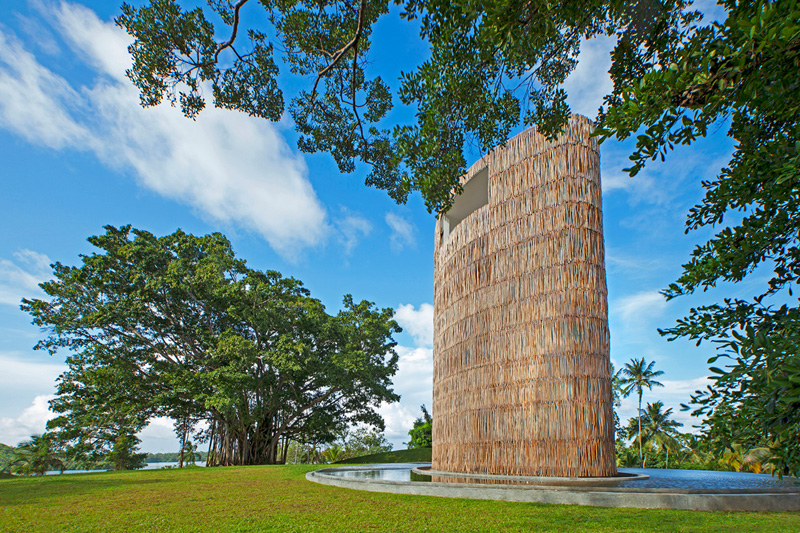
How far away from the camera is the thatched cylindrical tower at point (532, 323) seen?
921 centimetres

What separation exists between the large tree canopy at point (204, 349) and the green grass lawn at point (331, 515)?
422 inches

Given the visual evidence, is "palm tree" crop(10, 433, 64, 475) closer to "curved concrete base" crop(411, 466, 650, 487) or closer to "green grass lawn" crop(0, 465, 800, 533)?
"green grass lawn" crop(0, 465, 800, 533)

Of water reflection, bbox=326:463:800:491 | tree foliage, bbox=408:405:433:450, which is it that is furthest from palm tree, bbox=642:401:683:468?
water reflection, bbox=326:463:800:491

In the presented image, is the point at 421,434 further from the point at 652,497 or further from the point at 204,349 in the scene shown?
the point at 652,497

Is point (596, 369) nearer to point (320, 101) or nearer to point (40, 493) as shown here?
point (320, 101)

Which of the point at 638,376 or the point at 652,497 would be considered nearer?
the point at 652,497

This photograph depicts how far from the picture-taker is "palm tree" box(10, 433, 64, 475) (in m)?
16.7

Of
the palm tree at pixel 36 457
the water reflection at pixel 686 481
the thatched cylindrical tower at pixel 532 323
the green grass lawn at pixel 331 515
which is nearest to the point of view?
the green grass lawn at pixel 331 515

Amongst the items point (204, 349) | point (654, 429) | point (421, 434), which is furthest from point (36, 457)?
point (654, 429)

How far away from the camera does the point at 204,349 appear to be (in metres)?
20.8

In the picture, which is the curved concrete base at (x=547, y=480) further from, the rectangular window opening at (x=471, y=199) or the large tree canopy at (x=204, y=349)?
the large tree canopy at (x=204, y=349)

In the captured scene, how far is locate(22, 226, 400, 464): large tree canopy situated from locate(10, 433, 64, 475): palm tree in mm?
583

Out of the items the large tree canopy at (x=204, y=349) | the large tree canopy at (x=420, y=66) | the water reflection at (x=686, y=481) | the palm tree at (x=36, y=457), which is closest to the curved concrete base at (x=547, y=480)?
the water reflection at (x=686, y=481)

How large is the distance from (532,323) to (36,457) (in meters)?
18.3
